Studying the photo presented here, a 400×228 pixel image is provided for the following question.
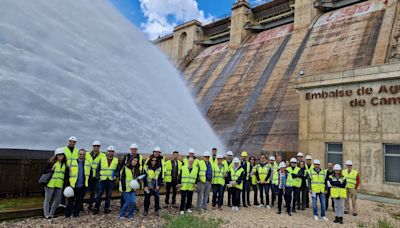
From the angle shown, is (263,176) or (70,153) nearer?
(70,153)

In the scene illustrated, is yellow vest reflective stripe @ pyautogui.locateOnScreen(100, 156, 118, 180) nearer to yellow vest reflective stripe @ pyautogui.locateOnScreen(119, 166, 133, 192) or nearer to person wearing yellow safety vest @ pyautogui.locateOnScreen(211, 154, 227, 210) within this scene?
yellow vest reflective stripe @ pyautogui.locateOnScreen(119, 166, 133, 192)

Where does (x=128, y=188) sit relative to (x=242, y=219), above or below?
above

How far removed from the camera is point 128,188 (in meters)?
7.55

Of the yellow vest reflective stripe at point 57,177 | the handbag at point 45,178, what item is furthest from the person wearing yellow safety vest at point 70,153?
the handbag at point 45,178

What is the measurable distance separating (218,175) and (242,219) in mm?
1868

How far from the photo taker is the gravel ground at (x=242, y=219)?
674cm

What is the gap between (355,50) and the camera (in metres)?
22.0

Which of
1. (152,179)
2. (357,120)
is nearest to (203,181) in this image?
(152,179)

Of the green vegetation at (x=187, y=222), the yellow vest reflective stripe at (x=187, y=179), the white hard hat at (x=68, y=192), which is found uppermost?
the yellow vest reflective stripe at (x=187, y=179)

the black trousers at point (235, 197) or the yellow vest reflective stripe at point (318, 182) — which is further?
the black trousers at point (235, 197)

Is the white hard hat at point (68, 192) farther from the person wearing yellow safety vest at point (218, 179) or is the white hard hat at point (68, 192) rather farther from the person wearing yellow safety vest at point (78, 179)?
the person wearing yellow safety vest at point (218, 179)

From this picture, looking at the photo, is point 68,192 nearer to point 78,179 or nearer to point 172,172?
point 78,179

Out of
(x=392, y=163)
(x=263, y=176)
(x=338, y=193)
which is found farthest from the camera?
(x=392, y=163)

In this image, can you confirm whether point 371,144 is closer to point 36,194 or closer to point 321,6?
point 36,194
